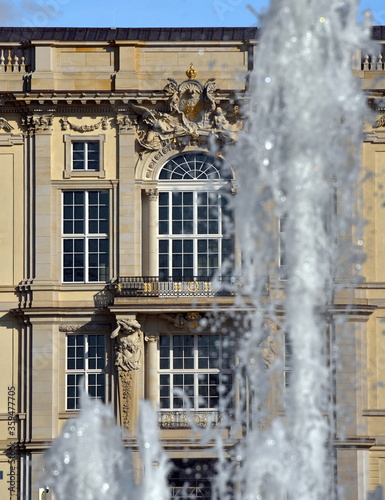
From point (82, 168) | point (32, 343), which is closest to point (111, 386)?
point (32, 343)

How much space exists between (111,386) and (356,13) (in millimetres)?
24081

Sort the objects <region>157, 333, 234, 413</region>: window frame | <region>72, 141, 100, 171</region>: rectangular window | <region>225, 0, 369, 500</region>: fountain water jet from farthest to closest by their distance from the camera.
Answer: <region>72, 141, 100, 171</region>: rectangular window < <region>157, 333, 234, 413</region>: window frame < <region>225, 0, 369, 500</region>: fountain water jet

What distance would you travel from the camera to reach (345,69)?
35.1 meters

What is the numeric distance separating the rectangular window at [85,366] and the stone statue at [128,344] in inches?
29.7

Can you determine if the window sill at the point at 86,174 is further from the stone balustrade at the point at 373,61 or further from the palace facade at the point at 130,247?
the stone balustrade at the point at 373,61

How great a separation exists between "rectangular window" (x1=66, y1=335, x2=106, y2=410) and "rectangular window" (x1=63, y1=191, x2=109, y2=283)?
1.72 metres

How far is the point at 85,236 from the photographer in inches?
2234

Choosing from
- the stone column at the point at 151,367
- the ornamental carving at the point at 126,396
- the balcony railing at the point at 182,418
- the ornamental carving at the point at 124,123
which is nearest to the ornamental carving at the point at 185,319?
the stone column at the point at 151,367

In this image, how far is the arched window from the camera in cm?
5678

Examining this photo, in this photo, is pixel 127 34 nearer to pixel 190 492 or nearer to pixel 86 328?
pixel 86 328

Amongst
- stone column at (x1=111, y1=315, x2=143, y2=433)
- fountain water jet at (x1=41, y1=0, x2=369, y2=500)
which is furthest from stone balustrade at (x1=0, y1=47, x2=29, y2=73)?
fountain water jet at (x1=41, y1=0, x2=369, y2=500)

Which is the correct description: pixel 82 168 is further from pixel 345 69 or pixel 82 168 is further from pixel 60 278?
pixel 345 69

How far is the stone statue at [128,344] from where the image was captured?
55.8m

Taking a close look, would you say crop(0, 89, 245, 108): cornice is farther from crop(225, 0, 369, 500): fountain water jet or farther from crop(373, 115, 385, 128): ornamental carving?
crop(225, 0, 369, 500): fountain water jet
